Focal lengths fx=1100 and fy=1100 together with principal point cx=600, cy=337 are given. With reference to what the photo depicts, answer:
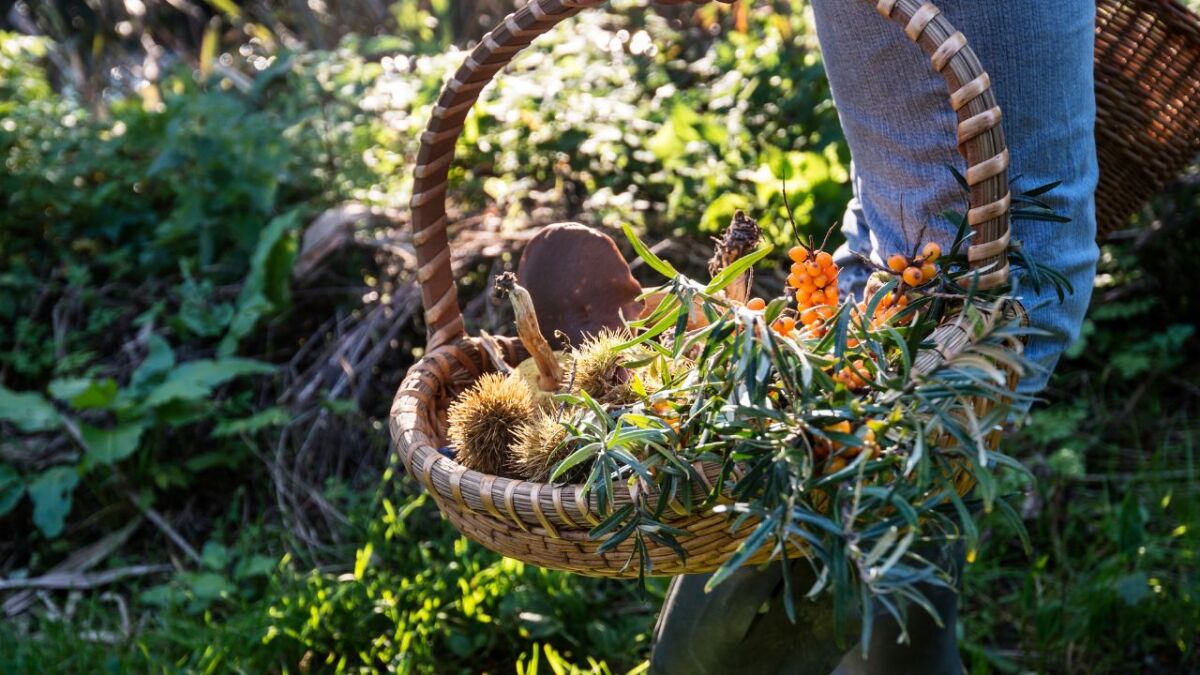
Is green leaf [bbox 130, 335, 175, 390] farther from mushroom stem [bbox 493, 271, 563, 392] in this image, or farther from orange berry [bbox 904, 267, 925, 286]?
orange berry [bbox 904, 267, 925, 286]

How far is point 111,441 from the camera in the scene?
8.80 feet

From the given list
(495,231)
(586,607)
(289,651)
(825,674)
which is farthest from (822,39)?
(495,231)

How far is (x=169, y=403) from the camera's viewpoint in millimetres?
2793

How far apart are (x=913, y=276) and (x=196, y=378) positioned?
210cm

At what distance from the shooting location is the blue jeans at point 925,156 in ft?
4.06

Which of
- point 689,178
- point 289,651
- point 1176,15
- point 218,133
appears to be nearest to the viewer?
point 1176,15

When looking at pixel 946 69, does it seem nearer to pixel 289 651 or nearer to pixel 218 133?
pixel 289 651

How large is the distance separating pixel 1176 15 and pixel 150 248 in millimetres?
2886

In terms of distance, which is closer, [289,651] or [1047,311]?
[1047,311]

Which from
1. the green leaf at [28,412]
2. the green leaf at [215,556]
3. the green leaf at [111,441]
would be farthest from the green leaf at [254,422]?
the green leaf at [28,412]

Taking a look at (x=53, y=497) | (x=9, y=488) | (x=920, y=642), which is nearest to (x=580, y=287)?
(x=920, y=642)

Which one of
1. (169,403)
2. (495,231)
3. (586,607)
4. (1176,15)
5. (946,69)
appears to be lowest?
(586,607)

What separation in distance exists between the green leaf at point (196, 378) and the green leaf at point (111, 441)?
78 mm

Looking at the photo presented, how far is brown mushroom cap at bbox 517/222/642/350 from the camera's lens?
1.55 metres
